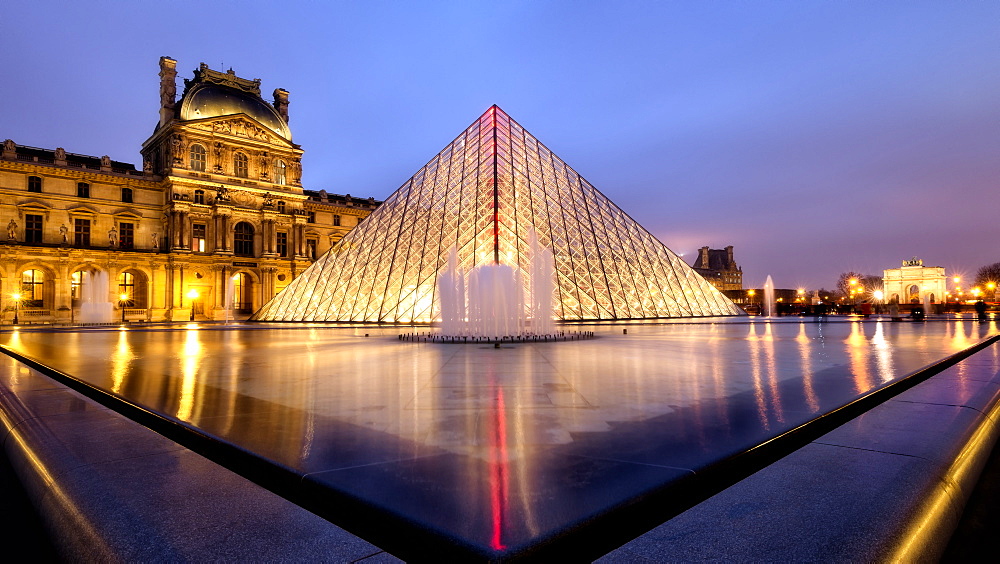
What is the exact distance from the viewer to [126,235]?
3706 cm

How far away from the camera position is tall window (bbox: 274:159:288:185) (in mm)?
42094

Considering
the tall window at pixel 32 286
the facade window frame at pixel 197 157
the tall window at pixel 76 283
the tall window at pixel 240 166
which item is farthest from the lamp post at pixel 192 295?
the tall window at pixel 240 166

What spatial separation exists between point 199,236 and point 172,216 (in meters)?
2.27

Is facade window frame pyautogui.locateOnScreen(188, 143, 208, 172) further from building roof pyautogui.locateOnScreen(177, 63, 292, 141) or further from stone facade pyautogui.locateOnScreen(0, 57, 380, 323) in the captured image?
building roof pyautogui.locateOnScreen(177, 63, 292, 141)

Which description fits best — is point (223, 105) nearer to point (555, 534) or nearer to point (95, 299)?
point (95, 299)

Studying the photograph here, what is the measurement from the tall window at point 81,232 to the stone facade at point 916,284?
95.4 meters

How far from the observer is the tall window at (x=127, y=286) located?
119 feet

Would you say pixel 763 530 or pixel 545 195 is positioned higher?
pixel 545 195

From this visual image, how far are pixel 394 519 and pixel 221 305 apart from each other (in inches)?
1653

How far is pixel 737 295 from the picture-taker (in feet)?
262

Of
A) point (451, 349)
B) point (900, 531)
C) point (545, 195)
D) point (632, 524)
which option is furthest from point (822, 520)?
point (545, 195)

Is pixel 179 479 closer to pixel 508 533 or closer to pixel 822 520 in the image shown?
pixel 508 533

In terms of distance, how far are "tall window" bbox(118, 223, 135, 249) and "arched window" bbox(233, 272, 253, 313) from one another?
292 inches

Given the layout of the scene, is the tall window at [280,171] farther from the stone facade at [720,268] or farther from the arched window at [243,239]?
the stone facade at [720,268]
